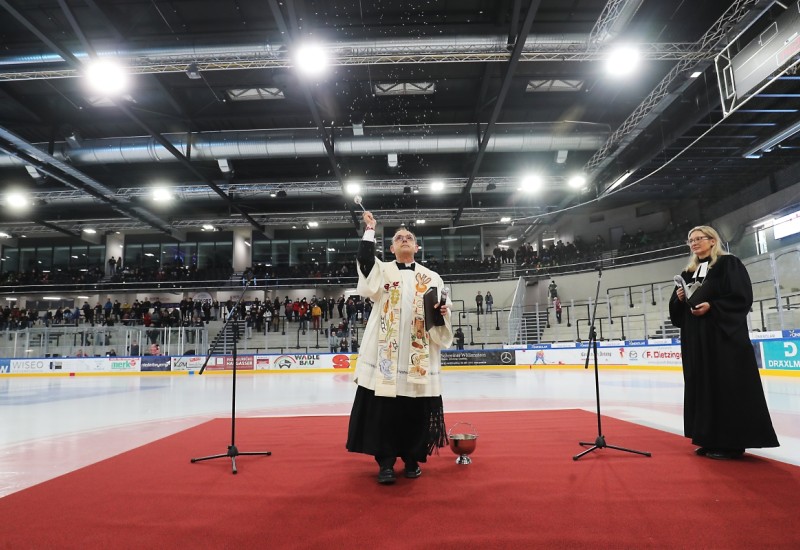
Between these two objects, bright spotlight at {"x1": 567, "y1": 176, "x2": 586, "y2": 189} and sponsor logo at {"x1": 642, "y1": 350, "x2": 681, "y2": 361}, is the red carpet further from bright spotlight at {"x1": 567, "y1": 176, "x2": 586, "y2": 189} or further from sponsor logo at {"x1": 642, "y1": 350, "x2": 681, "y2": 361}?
bright spotlight at {"x1": 567, "y1": 176, "x2": 586, "y2": 189}

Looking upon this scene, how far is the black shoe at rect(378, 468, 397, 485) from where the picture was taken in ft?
9.81

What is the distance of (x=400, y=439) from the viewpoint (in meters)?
3.23

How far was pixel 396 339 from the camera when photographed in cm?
326

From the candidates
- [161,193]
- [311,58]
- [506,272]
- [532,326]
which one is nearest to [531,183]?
[532,326]

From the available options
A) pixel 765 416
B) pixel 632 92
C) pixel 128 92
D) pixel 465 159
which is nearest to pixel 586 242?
pixel 465 159

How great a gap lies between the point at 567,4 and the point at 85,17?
1116cm

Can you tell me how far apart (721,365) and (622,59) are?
30.6ft

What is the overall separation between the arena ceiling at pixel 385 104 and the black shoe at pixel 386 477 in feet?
30.0

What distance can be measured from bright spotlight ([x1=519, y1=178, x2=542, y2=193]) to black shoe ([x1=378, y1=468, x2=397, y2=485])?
54.9 feet

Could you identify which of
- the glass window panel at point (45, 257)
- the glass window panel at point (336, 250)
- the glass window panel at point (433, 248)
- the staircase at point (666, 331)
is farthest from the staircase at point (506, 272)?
the glass window panel at point (45, 257)

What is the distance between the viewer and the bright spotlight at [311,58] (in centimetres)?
1033

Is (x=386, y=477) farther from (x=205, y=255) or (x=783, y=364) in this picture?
(x=205, y=255)

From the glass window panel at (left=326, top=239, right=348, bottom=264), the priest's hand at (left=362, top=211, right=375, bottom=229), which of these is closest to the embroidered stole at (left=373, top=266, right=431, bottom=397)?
the priest's hand at (left=362, top=211, right=375, bottom=229)

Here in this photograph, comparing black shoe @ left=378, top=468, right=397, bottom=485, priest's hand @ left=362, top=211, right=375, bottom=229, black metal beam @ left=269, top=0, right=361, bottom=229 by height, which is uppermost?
black metal beam @ left=269, top=0, right=361, bottom=229
